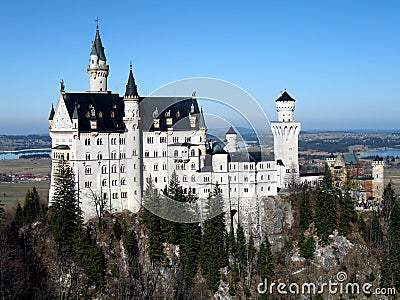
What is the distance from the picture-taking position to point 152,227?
6825cm

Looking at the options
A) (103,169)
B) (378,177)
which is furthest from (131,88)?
Answer: (378,177)

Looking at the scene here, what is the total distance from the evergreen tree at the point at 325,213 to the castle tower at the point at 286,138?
6494mm

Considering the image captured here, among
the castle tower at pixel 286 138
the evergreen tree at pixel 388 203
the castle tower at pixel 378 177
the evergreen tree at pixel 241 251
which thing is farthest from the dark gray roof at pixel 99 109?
the castle tower at pixel 378 177

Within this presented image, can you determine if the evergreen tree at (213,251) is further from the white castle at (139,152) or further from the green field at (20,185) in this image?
the green field at (20,185)

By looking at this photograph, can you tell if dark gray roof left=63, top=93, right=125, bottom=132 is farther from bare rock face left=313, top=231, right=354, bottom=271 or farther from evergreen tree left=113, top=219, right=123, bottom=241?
bare rock face left=313, top=231, right=354, bottom=271

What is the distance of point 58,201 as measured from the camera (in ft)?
219

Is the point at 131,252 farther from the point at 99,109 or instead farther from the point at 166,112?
the point at 166,112

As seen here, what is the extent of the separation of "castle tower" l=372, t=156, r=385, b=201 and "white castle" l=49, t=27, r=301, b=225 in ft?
53.2

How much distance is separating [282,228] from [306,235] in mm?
3187

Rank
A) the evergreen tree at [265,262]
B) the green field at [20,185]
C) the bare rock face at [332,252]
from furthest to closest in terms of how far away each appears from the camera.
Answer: the green field at [20,185]
the bare rock face at [332,252]
the evergreen tree at [265,262]

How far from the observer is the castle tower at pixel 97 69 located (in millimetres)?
77062

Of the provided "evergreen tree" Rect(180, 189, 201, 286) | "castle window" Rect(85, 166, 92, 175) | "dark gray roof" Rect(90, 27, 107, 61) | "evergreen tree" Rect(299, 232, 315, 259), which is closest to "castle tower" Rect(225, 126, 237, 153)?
"evergreen tree" Rect(180, 189, 201, 286)

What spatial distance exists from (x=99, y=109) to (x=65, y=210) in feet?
41.1

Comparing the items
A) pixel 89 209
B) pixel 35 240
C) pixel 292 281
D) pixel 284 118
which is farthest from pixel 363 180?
pixel 35 240
